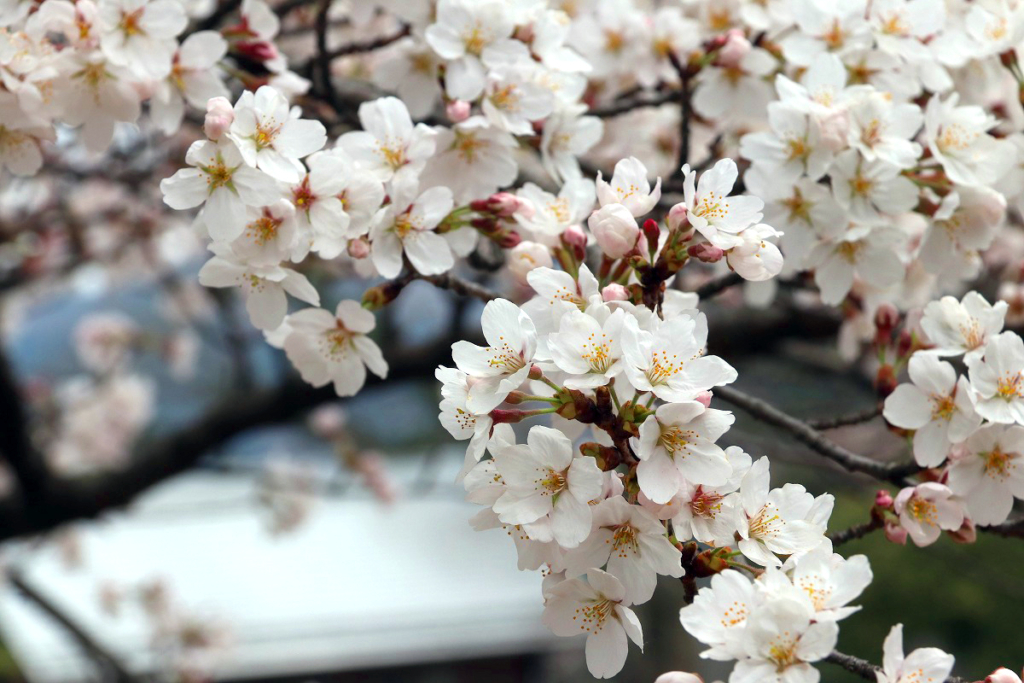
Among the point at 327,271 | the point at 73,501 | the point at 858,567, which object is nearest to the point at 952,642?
the point at 327,271

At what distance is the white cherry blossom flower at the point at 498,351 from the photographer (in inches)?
32.9

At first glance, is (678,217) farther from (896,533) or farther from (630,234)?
(896,533)

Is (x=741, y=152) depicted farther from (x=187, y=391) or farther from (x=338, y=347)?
(x=187, y=391)

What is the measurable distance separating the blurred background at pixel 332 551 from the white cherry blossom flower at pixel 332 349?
98 centimetres

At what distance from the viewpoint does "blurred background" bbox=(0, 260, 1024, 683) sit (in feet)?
8.85

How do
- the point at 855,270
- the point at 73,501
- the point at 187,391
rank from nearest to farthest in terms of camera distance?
the point at 855,270, the point at 73,501, the point at 187,391

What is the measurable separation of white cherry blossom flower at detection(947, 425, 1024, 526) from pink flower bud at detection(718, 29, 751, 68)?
702mm

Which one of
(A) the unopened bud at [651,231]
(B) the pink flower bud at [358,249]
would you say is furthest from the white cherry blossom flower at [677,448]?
(B) the pink flower bud at [358,249]

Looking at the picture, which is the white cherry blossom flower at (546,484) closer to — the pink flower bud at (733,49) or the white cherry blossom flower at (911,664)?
the white cherry blossom flower at (911,664)

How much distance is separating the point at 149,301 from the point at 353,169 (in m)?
6.29

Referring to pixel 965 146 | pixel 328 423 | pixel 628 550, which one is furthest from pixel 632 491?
pixel 328 423

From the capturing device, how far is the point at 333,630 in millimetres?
6578

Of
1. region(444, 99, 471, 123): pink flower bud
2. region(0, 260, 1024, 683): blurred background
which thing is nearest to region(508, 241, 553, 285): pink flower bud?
region(444, 99, 471, 123): pink flower bud

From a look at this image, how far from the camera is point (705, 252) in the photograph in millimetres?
936
